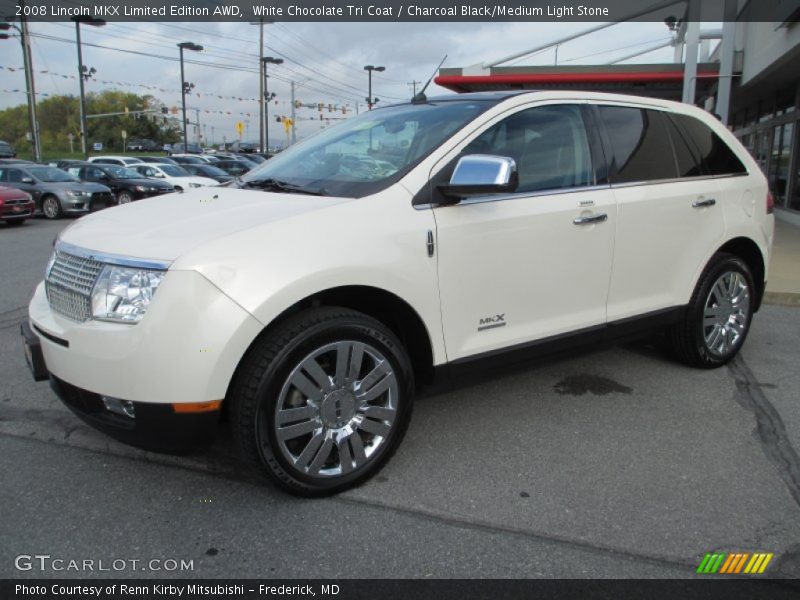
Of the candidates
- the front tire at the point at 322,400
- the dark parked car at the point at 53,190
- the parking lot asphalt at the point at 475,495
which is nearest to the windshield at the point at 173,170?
the dark parked car at the point at 53,190

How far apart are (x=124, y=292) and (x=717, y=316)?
3841mm

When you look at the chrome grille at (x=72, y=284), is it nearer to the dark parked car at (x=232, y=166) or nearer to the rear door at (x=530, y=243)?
the rear door at (x=530, y=243)

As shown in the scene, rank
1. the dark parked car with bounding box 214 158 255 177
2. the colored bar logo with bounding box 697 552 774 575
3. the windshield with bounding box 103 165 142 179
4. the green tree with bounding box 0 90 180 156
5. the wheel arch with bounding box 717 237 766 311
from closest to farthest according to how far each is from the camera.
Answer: the colored bar logo with bounding box 697 552 774 575 → the wheel arch with bounding box 717 237 766 311 → the windshield with bounding box 103 165 142 179 → the dark parked car with bounding box 214 158 255 177 → the green tree with bounding box 0 90 180 156

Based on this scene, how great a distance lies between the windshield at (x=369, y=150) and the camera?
127 inches

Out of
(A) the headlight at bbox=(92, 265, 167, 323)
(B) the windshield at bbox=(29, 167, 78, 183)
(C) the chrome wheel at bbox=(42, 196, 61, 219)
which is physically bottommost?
(C) the chrome wheel at bbox=(42, 196, 61, 219)

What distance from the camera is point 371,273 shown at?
9.42 ft

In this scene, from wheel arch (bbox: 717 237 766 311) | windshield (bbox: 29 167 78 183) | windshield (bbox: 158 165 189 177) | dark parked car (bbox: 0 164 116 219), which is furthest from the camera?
windshield (bbox: 158 165 189 177)

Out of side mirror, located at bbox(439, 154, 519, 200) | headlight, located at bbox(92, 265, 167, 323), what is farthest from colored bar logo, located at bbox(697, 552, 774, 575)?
headlight, located at bbox(92, 265, 167, 323)

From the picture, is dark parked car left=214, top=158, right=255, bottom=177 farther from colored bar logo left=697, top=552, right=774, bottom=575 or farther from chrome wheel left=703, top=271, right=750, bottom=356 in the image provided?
colored bar logo left=697, top=552, right=774, bottom=575

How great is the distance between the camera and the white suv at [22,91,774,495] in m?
2.56

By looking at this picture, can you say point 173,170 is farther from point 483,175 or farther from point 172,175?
point 483,175

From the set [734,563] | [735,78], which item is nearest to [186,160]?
[735,78]

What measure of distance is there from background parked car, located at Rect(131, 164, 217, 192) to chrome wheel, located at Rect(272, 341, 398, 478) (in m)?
21.0
